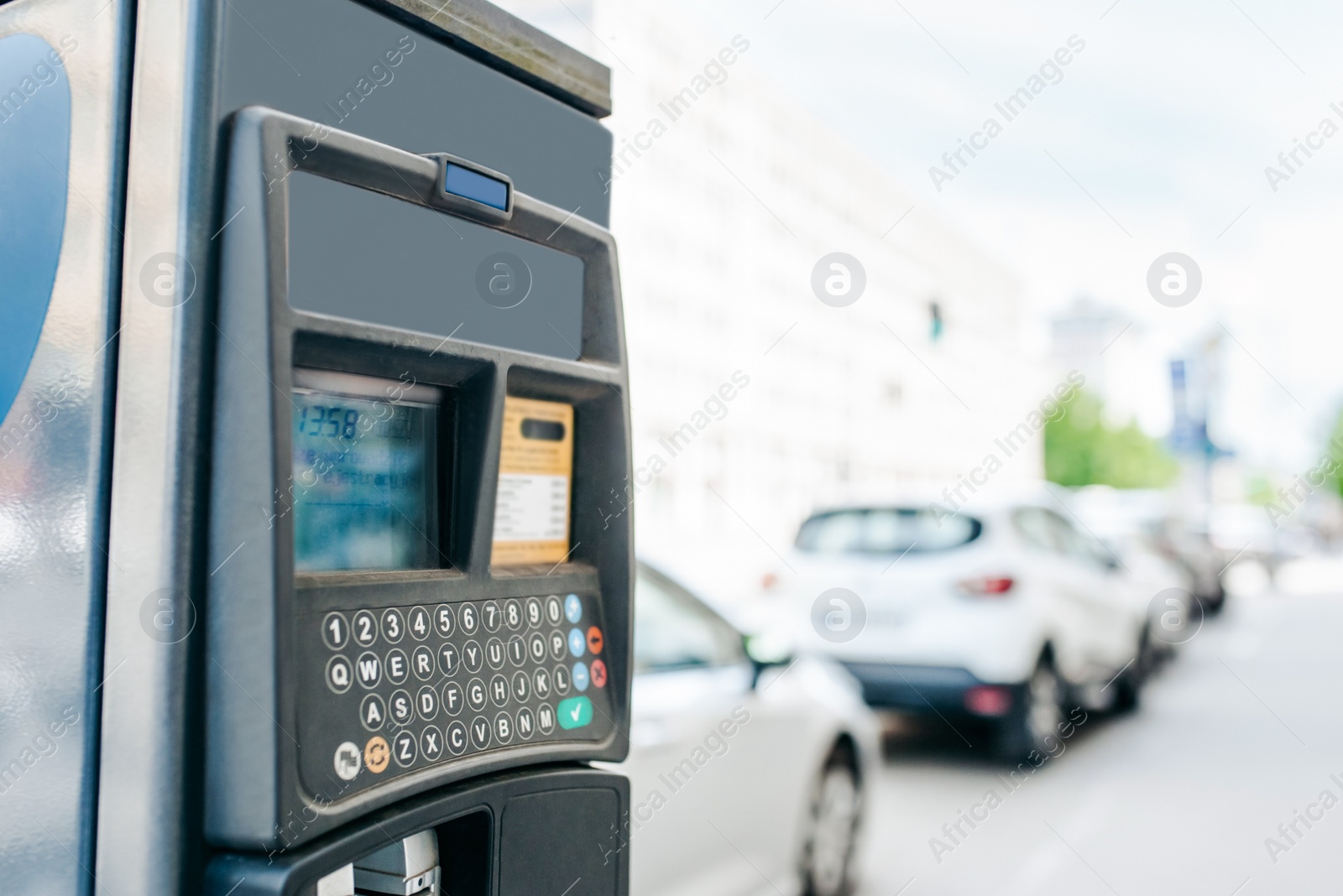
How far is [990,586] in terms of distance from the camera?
6.96 m

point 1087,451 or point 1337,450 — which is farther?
point 1087,451

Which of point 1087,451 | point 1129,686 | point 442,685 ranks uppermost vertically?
point 1087,451

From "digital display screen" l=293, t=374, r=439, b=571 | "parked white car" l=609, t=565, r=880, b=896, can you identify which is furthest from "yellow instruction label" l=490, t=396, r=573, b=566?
"parked white car" l=609, t=565, r=880, b=896

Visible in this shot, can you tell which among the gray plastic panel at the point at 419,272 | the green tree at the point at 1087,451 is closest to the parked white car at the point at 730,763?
the gray plastic panel at the point at 419,272

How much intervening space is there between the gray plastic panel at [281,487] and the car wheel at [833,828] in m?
3.35

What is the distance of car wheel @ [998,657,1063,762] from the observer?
272 inches

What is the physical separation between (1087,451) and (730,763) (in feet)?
235

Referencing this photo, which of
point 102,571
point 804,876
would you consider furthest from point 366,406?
point 804,876

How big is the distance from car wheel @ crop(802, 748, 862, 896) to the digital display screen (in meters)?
3.42

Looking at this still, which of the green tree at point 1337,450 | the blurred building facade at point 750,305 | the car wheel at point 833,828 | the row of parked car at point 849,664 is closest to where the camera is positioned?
the row of parked car at point 849,664

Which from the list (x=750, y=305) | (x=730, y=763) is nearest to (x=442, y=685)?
(x=730, y=763)

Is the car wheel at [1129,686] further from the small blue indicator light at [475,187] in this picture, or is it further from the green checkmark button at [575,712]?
the small blue indicator light at [475,187]

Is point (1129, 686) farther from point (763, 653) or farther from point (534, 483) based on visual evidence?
point (534, 483)

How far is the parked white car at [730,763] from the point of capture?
134 inches
